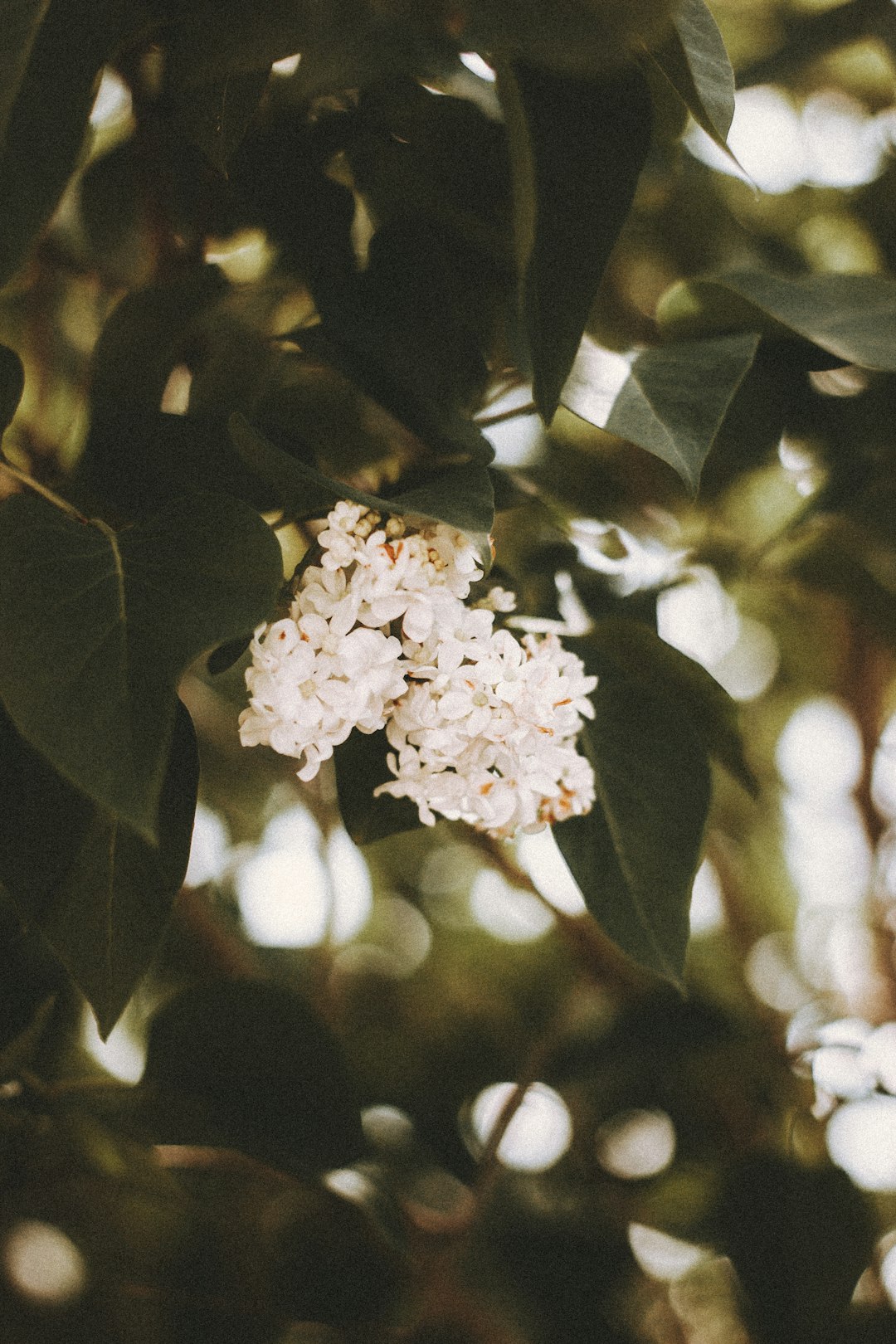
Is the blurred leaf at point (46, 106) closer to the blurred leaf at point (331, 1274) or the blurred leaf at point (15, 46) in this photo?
the blurred leaf at point (15, 46)

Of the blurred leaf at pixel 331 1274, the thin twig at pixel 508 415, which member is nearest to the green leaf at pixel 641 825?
the thin twig at pixel 508 415

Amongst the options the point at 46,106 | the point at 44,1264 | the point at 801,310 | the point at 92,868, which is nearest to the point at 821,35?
the point at 801,310

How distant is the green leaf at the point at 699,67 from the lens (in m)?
0.31

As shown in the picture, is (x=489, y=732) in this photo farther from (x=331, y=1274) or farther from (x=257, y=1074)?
(x=331, y=1274)

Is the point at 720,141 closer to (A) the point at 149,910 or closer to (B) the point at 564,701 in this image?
(B) the point at 564,701

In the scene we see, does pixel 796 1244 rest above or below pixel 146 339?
below

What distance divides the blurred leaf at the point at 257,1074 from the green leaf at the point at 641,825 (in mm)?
211

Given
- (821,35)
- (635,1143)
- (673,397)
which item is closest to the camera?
(673,397)

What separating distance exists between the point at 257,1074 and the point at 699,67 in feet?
1.61

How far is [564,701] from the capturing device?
0.38 meters

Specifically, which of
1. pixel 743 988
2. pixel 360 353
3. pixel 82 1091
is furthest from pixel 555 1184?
pixel 360 353

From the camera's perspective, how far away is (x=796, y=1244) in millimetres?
595

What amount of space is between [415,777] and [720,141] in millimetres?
242

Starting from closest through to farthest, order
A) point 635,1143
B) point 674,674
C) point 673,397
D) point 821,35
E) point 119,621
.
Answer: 1. point 119,621
2. point 673,397
3. point 674,674
4. point 821,35
5. point 635,1143
